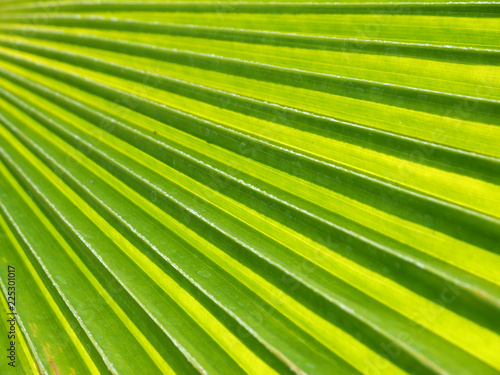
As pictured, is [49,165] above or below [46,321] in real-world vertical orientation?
above

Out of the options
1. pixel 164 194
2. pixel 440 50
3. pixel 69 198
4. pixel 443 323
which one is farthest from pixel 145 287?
pixel 440 50

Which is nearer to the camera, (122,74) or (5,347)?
(5,347)

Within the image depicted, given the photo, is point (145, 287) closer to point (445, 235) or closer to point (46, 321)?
point (46, 321)

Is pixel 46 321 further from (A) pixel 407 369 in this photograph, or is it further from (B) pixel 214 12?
(B) pixel 214 12

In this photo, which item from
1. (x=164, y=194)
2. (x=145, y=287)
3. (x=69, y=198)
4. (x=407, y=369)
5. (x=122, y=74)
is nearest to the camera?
(x=407, y=369)

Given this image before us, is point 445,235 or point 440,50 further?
point 440,50

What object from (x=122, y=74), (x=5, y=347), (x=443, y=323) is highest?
(x=122, y=74)

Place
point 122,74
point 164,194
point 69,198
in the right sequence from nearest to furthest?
1. point 164,194
2. point 69,198
3. point 122,74

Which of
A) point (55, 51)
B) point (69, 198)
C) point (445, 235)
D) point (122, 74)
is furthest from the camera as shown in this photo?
point (55, 51)

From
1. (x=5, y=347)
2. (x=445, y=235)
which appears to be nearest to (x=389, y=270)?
(x=445, y=235)
